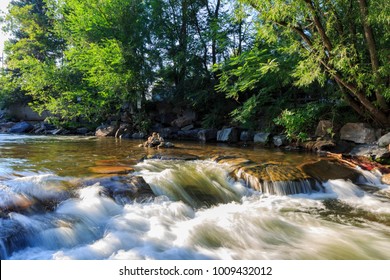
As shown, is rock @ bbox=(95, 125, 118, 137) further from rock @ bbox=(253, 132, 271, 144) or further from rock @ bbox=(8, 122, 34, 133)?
rock @ bbox=(253, 132, 271, 144)

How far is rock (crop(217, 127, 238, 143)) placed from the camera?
13.0 meters

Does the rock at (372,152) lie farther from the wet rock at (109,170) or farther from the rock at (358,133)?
the wet rock at (109,170)

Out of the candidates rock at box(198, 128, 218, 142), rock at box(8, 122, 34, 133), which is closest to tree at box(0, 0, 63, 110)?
rock at box(8, 122, 34, 133)

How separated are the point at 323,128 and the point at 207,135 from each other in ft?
18.4

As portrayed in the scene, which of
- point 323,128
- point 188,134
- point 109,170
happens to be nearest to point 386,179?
point 323,128

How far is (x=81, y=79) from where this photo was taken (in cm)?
1702

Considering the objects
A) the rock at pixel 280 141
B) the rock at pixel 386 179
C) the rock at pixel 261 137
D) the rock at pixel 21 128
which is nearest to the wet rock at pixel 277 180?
the rock at pixel 386 179

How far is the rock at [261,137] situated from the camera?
1163cm

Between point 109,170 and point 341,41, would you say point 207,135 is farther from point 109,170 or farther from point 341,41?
point 109,170

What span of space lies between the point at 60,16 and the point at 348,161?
19.6m

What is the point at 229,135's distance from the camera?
513 inches

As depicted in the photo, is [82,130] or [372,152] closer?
[372,152]

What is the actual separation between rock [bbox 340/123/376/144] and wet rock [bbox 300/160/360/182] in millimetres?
3076

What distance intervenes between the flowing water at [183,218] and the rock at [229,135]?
282 inches
